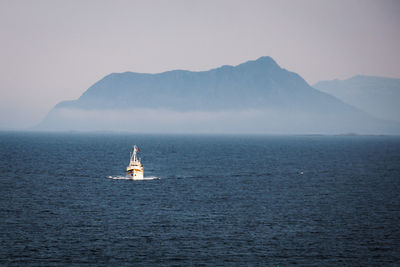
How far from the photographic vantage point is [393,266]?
2044 inches

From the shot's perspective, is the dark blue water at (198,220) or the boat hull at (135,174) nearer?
the dark blue water at (198,220)

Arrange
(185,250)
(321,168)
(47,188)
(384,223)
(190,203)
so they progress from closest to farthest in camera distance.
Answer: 1. (185,250)
2. (384,223)
3. (190,203)
4. (47,188)
5. (321,168)

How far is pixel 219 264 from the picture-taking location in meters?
51.6

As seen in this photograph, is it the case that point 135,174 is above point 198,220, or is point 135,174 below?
above

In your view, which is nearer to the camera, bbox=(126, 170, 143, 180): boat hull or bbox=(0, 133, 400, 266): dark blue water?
bbox=(0, 133, 400, 266): dark blue water

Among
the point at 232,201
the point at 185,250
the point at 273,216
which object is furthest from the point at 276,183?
the point at 185,250

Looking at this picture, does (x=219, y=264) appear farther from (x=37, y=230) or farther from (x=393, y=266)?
(x=37, y=230)

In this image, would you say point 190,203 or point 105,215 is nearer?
point 105,215

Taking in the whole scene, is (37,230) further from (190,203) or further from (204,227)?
(190,203)

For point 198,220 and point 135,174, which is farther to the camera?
point 135,174

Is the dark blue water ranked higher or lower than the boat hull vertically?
lower

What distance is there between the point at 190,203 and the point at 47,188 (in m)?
31.8

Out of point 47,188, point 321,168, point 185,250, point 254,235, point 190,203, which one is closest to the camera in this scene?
point 185,250

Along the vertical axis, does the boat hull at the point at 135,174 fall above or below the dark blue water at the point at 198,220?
above
